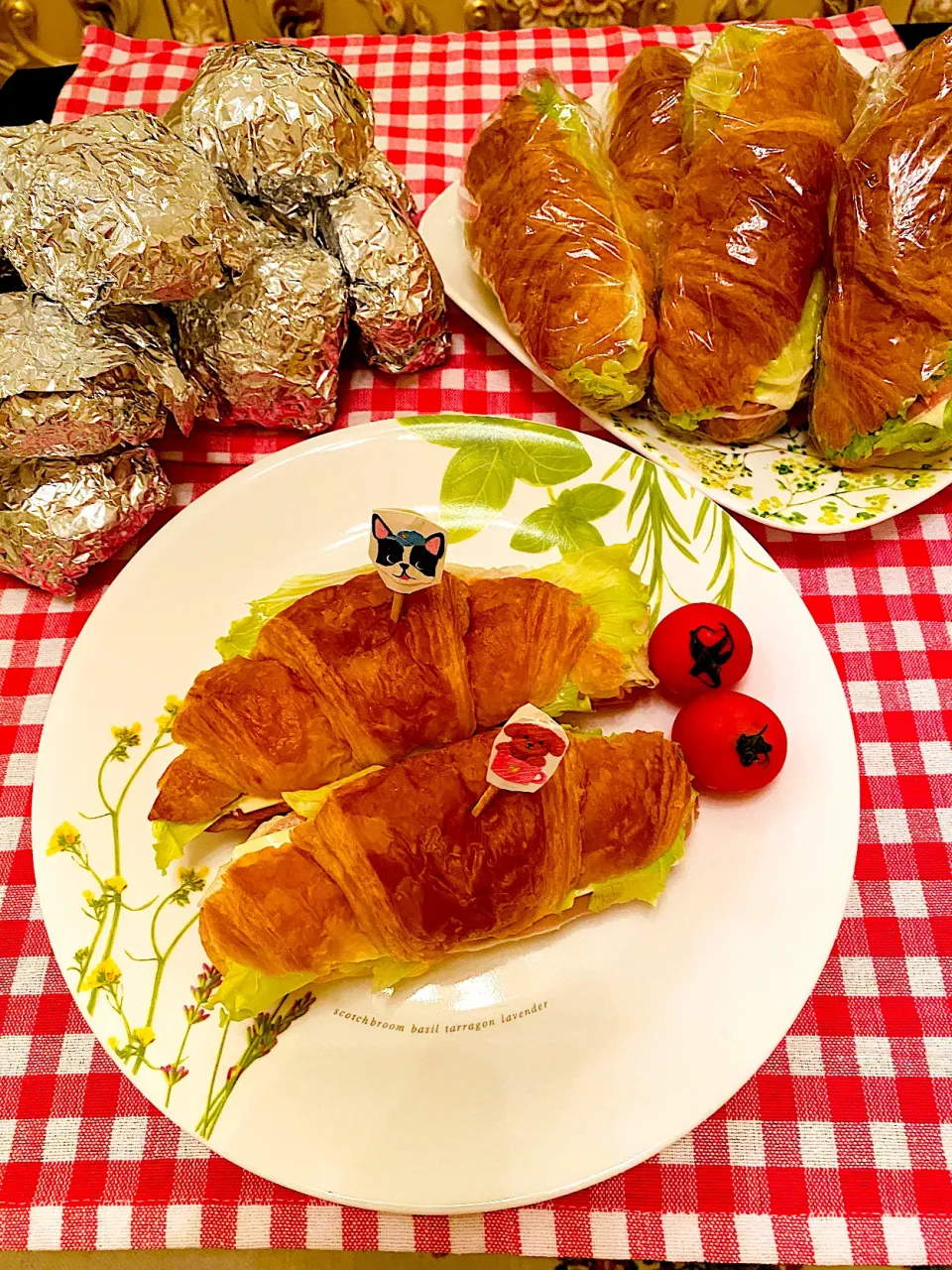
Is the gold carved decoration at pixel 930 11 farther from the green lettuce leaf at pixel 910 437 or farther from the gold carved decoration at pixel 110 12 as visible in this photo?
the gold carved decoration at pixel 110 12

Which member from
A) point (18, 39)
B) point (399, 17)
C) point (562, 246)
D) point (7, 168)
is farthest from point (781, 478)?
point (18, 39)

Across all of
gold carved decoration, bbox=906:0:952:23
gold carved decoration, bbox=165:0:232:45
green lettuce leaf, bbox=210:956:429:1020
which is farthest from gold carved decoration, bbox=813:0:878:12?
green lettuce leaf, bbox=210:956:429:1020

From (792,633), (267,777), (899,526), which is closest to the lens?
(267,777)

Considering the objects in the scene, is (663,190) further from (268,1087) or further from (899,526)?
(268,1087)

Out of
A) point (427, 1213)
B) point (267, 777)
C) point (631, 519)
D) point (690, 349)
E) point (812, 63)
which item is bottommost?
point (427, 1213)

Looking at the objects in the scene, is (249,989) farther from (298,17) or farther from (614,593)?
(298,17)

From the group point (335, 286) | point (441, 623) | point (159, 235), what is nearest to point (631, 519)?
point (441, 623)
